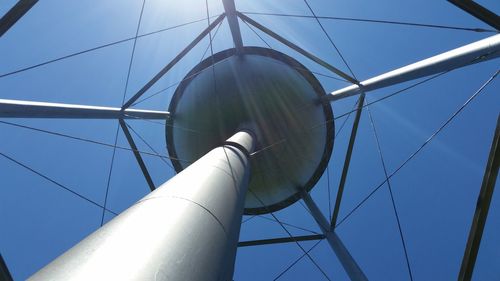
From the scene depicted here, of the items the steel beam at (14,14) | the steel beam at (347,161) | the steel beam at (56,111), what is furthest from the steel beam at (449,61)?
the steel beam at (14,14)

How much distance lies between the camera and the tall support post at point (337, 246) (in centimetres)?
846

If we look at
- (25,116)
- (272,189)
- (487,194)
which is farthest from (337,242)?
(25,116)

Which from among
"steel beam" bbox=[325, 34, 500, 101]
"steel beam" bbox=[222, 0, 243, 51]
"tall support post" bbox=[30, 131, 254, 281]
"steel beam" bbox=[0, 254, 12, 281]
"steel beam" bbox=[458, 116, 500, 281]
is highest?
"steel beam" bbox=[222, 0, 243, 51]

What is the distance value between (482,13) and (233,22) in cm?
587

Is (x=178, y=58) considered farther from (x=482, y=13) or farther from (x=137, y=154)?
(x=482, y=13)

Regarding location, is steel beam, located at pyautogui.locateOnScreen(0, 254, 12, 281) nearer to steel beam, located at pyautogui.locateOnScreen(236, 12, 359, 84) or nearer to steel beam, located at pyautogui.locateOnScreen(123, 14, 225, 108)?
steel beam, located at pyautogui.locateOnScreen(123, 14, 225, 108)

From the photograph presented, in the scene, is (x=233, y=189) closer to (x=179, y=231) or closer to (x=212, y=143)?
(x=179, y=231)

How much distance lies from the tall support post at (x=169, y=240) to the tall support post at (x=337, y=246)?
15.8 feet

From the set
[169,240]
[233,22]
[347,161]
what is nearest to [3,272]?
[169,240]

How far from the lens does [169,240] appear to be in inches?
113

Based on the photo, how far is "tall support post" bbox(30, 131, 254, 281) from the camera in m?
2.37

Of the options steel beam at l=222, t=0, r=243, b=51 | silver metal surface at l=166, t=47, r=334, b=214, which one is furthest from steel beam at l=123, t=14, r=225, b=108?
silver metal surface at l=166, t=47, r=334, b=214

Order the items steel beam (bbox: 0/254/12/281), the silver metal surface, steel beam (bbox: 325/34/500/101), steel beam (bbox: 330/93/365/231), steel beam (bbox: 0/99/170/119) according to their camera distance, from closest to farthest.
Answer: steel beam (bbox: 325/34/500/101)
steel beam (bbox: 0/99/170/119)
steel beam (bbox: 0/254/12/281)
steel beam (bbox: 330/93/365/231)
the silver metal surface

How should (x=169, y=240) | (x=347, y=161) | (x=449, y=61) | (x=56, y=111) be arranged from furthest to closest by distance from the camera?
1. (x=347, y=161)
2. (x=56, y=111)
3. (x=449, y=61)
4. (x=169, y=240)
